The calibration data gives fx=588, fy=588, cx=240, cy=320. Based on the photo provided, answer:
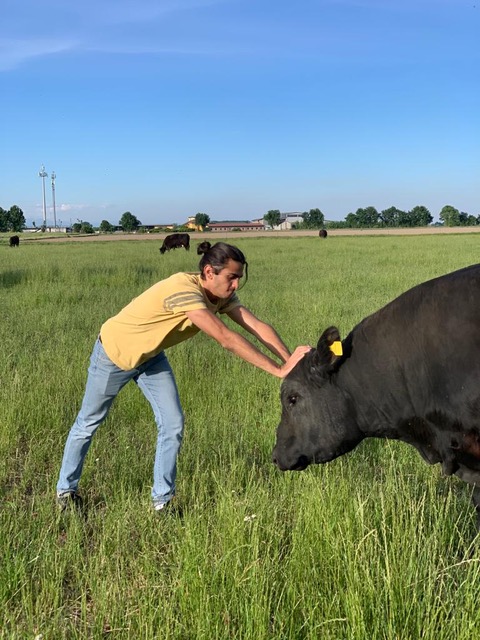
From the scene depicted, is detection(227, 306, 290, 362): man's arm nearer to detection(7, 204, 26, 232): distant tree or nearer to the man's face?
the man's face

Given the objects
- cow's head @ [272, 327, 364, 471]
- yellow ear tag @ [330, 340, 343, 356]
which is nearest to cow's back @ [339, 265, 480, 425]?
cow's head @ [272, 327, 364, 471]

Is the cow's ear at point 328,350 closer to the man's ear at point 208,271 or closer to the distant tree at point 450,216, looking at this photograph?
the man's ear at point 208,271

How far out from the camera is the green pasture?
2432 mm

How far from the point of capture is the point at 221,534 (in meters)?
3.03

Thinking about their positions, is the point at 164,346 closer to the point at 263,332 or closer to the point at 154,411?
the point at 154,411

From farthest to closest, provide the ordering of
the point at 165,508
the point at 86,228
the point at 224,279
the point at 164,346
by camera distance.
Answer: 1. the point at 86,228
2. the point at 164,346
3. the point at 165,508
4. the point at 224,279

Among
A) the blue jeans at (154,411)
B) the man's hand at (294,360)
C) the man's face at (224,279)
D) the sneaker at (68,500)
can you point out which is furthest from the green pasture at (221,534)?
the man's face at (224,279)

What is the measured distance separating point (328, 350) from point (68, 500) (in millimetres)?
1992

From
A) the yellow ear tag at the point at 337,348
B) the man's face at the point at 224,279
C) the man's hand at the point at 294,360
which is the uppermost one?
the man's face at the point at 224,279

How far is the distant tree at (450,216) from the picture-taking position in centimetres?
11634

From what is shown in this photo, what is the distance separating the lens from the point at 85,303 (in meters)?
12.3

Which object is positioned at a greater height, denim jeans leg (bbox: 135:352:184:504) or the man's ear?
the man's ear

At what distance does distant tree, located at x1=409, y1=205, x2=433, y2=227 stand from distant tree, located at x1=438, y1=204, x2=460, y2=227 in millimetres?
8800

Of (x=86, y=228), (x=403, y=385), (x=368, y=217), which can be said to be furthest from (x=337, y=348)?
(x=368, y=217)
